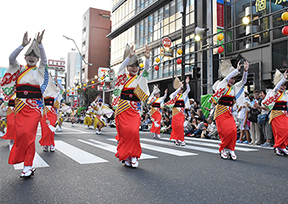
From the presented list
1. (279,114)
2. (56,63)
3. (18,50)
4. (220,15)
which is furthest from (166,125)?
(56,63)

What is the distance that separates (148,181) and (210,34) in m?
10.4

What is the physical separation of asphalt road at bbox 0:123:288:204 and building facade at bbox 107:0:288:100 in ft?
20.7

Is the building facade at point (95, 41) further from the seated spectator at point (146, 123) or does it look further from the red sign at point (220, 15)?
the seated spectator at point (146, 123)

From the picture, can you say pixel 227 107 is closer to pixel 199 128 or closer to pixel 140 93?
pixel 140 93

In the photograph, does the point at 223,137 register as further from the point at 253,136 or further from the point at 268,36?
the point at 268,36

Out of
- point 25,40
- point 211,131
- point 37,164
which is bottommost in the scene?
point 37,164

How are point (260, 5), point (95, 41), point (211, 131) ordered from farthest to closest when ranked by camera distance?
point (95, 41), point (260, 5), point (211, 131)

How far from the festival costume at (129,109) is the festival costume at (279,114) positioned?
3604 millimetres

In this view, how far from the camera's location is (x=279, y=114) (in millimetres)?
6340

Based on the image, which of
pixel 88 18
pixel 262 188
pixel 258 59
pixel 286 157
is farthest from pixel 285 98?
pixel 88 18

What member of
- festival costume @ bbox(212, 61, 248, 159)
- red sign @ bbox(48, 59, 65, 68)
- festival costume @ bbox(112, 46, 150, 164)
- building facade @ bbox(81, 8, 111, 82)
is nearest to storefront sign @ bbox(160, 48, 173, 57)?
festival costume @ bbox(212, 61, 248, 159)

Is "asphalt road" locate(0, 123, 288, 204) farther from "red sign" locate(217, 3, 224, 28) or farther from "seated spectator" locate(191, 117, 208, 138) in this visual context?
"red sign" locate(217, 3, 224, 28)

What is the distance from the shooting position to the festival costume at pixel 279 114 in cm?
616

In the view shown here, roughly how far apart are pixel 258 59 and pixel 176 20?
8.83 m
